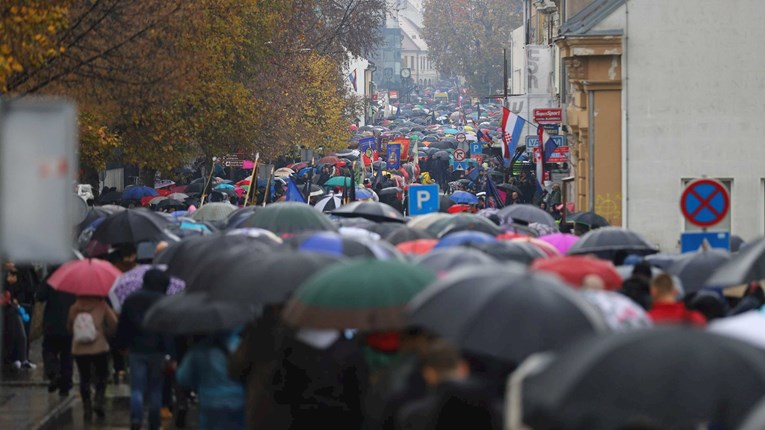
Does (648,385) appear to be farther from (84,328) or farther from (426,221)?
(426,221)

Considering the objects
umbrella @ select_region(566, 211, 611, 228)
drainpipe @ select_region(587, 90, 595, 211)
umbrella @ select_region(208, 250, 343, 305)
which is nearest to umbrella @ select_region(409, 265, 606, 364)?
umbrella @ select_region(208, 250, 343, 305)

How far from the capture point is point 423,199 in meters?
29.0

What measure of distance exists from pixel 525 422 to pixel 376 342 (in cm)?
366

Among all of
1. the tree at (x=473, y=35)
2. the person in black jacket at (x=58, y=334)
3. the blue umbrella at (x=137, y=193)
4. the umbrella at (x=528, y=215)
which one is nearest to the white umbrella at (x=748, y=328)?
the person in black jacket at (x=58, y=334)

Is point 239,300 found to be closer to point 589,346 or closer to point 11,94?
point 589,346

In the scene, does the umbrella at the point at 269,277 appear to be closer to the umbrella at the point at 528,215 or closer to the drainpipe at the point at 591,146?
the umbrella at the point at 528,215

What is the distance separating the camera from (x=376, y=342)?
35.9 feet

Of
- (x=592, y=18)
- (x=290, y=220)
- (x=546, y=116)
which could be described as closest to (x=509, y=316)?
(x=290, y=220)

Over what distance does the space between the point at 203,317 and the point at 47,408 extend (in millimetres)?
5603

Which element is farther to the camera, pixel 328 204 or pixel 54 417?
pixel 328 204

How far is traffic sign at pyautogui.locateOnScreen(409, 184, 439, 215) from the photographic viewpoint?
2888 centimetres

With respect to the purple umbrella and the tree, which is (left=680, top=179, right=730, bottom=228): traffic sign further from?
the tree

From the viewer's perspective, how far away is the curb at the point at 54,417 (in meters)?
16.3

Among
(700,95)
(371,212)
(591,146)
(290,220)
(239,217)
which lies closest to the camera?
(290,220)
